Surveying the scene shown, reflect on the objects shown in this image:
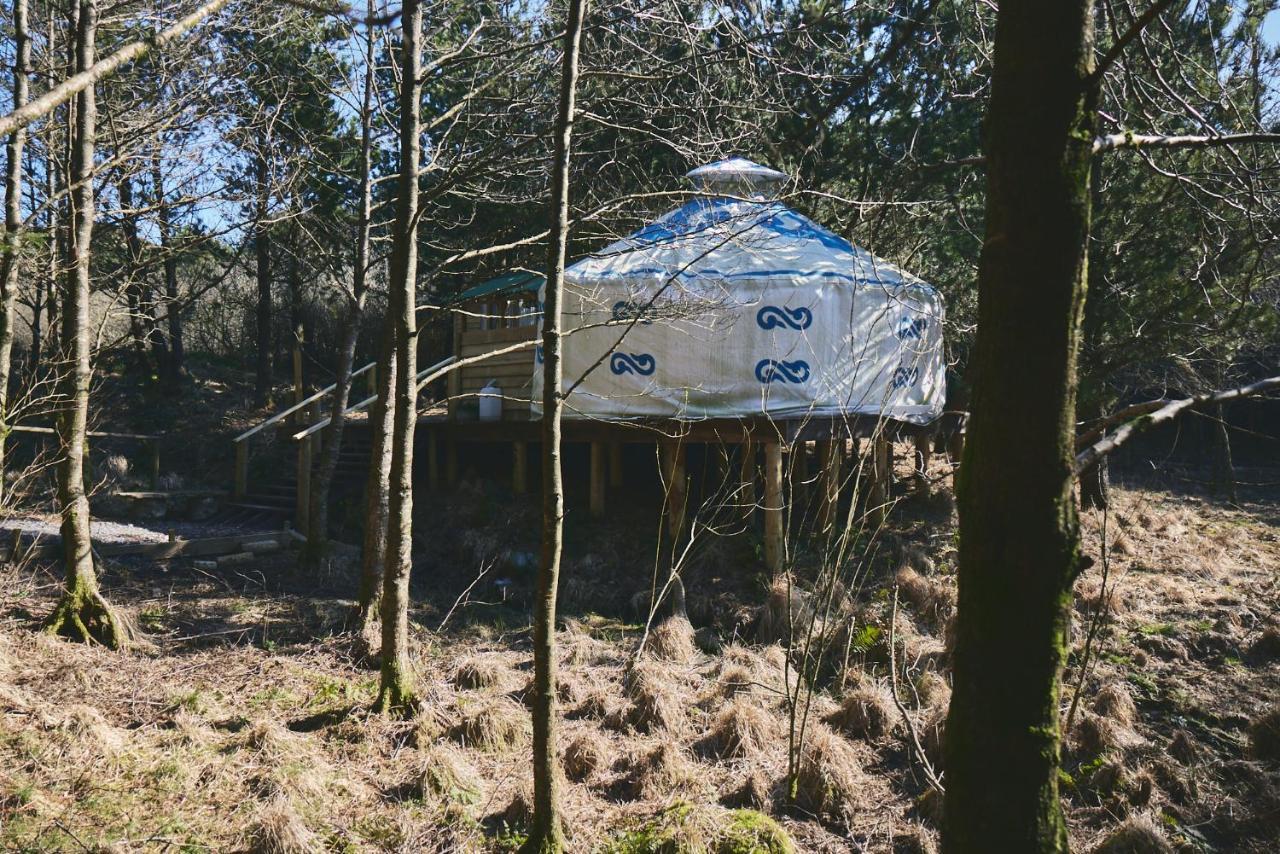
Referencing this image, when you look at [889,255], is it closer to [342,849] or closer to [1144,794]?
[1144,794]

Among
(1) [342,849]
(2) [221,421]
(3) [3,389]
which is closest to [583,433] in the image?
(3) [3,389]

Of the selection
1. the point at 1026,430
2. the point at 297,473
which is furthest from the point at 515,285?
the point at 1026,430

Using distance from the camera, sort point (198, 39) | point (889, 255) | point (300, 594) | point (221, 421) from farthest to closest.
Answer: point (221, 421), point (889, 255), point (300, 594), point (198, 39)

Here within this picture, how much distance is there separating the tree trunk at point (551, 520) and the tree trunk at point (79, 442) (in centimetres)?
358

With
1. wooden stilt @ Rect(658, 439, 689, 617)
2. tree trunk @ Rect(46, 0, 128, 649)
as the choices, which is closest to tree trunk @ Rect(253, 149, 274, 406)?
wooden stilt @ Rect(658, 439, 689, 617)

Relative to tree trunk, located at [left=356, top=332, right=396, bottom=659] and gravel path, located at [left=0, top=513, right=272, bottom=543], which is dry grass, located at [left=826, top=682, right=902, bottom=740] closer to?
tree trunk, located at [left=356, top=332, right=396, bottom=659]

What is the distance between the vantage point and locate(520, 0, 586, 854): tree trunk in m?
3.41

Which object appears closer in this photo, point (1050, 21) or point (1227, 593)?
point (1050, 21)

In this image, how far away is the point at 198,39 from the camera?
7035 millimetres

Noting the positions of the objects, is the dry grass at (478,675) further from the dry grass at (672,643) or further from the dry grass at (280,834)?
the dry grass at (280,834)

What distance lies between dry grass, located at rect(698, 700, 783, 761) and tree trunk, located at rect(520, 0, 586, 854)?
1963mm

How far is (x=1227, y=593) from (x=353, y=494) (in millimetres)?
9594

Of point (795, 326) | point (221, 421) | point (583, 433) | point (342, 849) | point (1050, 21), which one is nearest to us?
point (1050, 21)

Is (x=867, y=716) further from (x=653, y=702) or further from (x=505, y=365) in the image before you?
(x=505, y=365)
